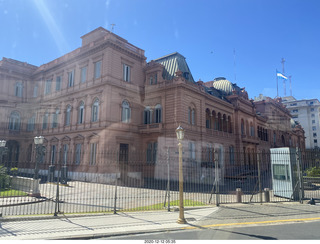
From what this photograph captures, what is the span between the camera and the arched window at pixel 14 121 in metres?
37.5

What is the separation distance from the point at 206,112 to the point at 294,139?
4926 centimetres

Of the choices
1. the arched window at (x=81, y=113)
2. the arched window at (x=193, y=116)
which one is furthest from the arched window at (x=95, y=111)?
the arched window at (x=193, y=116)

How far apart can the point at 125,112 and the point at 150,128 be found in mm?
3679

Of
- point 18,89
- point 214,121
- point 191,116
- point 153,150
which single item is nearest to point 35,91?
point 18,89

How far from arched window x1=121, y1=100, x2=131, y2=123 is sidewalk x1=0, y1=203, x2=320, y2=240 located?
18323mm

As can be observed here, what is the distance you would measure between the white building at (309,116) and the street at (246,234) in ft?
338

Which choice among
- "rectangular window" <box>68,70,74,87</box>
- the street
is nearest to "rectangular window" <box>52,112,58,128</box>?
"rectangular window" <box>68,70,74,87</box>

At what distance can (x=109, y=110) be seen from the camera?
26312 mm

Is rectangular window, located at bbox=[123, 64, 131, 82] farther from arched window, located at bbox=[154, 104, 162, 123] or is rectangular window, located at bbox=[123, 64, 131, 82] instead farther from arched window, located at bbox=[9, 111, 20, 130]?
arched window, located at bbox=[9, 111, 20, 130]

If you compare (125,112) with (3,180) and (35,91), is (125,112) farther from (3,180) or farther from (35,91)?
(35,91)

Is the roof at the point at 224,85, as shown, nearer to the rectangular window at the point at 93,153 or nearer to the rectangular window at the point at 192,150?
the rectangular window at the point at 192,150

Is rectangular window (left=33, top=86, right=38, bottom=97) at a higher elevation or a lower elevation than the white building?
lower

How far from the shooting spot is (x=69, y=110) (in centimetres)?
3166

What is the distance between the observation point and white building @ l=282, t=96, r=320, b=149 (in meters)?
94.9
